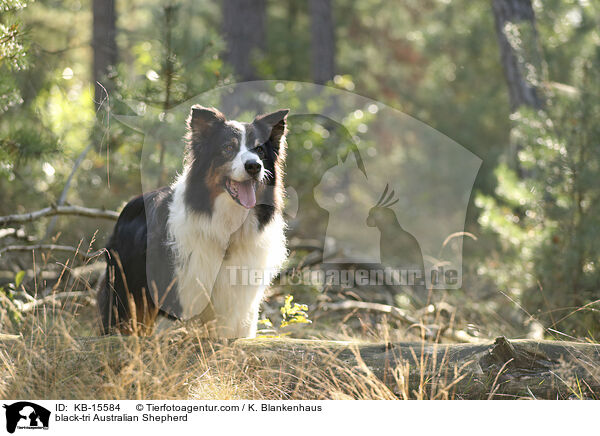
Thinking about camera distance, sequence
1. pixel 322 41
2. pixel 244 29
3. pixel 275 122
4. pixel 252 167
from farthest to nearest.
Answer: pixel 322 41
pixel 244 29
pixel 275 122
pixel 252 167

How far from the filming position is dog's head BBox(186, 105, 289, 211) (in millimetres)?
3879

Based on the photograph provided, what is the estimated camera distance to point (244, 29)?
10758 millimetres

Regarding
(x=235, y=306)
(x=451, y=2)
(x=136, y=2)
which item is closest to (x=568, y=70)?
(x=451, y=2)

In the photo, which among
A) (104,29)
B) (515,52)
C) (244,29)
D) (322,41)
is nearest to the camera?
(515,52)

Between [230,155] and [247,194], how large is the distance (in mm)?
305

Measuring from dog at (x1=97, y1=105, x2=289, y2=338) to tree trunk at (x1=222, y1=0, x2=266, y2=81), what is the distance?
6.70m

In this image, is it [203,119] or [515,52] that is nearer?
[203,119]

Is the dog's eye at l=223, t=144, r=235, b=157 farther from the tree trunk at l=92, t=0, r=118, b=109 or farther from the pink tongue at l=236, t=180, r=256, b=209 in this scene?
the tree trunk at l=92, t=0, r=118, b=109

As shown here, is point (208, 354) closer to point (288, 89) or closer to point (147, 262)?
point (147, 262)

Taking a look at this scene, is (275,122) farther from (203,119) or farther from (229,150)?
(203,119)

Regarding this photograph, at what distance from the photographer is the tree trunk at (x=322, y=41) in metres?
12.9

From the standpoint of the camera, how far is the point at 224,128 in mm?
3967

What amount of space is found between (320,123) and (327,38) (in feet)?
20.0

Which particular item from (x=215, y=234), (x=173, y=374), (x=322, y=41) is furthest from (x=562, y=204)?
(x=322, y=41)
